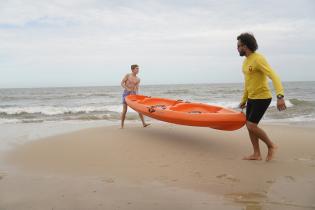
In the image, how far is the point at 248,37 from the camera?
3.75 meters

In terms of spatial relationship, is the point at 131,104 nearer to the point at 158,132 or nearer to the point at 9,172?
the point at 158,132

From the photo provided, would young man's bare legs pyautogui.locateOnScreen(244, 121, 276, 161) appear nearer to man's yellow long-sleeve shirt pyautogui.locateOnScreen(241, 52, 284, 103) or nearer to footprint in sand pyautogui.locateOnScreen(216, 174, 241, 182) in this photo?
man's yellow long-sleeve shirt pyautogui.locateOnScreen(241, 52, 284, 103)

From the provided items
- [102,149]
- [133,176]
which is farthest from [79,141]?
[133,176]

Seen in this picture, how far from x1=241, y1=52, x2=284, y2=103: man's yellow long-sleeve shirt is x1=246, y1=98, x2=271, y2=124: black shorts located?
0.05 metres

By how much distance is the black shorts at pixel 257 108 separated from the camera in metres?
3.76

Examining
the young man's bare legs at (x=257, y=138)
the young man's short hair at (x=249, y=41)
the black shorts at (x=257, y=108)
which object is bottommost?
the young man's bare legs at (x=257, y=138)

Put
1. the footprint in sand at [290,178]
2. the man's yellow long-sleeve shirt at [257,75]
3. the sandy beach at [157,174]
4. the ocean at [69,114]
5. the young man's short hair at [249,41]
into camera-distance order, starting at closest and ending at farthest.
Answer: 1. the sandy beach at [157,174]
2. the footprint in sand at [290,178]
3. the man's yellow long-sleeve shirt at [257,75]
4. the young man's short hair at [249,41]
5. the ocean at [69,114]

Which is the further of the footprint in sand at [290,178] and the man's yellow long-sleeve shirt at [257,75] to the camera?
the man's yellow long-sleeve shirt at [257,75]

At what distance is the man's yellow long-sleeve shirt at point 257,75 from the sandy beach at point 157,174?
0.83 metres

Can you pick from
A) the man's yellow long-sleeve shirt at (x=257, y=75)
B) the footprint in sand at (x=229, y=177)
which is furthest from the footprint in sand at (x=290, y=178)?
the man's yellow long-sleeve shirt at (x=257, y=75)

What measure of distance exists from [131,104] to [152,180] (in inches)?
142

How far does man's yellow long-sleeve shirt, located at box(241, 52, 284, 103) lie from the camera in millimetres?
3620

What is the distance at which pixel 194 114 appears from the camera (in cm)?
485

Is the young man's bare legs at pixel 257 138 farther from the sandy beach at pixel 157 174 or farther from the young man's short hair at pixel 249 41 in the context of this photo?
the young man's short hair at pixel 249 41
